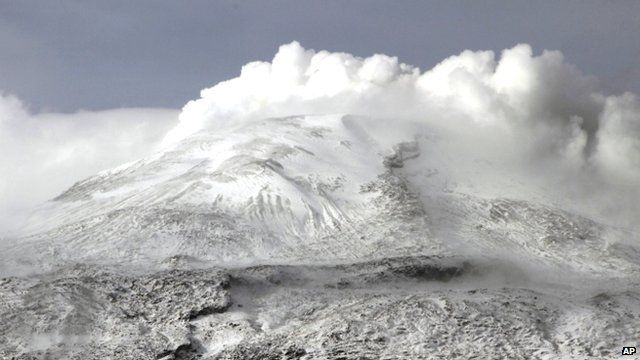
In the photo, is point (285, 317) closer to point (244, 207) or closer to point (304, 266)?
point (304, 266)

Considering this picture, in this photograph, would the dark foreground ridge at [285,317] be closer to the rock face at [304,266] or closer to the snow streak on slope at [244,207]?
the rock face at [304,266]

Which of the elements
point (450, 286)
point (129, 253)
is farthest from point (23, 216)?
point (450, 286)

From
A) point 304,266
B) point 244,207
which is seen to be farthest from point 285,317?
point 244,207

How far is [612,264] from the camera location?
59.0 m

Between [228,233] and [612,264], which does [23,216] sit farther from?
[612,264]

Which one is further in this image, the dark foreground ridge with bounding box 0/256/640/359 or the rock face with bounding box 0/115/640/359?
the rock face with bounding box 0/115/640/359

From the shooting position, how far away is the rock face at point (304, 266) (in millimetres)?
38344

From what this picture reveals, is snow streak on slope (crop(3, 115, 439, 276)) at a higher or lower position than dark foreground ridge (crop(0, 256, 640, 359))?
higher

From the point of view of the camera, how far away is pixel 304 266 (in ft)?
168

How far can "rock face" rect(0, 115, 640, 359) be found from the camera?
126 feet

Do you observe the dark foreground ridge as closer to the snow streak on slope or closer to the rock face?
the rock face

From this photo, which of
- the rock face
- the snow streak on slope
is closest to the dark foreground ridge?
the rock face

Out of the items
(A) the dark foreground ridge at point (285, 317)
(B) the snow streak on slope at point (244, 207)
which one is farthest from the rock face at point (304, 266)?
(B) the snow streak on slope at point (244, 207)

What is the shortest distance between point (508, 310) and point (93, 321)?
21.4 metres
